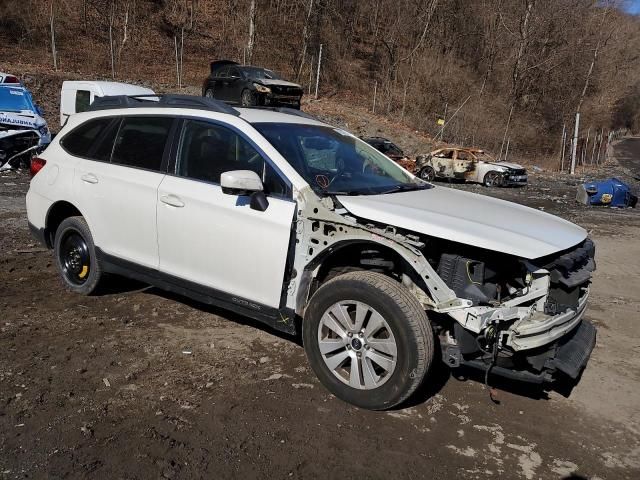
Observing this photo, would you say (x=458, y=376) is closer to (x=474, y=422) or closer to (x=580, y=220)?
(x=474, y=422)

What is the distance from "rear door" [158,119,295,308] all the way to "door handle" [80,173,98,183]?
893 mm

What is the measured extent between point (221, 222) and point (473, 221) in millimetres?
1722

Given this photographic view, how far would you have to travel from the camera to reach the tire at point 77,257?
5.12 meters

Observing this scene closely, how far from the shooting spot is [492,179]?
21.2 meters

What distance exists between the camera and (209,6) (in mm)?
38469

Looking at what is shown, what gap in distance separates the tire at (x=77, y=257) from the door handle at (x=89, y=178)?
15.2 inches

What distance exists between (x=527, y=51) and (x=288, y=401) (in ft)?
136

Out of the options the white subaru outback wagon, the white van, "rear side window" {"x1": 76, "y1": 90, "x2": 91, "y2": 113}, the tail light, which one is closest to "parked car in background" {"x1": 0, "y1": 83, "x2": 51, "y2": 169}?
the white van

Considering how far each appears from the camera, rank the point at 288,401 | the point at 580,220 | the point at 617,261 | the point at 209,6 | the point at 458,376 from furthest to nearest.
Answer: the point at 209,6 → the point at 580,220 → the point at 617,261 → the point at 458,376 → the point at 288,401

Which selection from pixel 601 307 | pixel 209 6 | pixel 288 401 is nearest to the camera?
pixel 288 401

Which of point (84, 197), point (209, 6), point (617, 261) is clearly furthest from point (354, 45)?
point (84, 197)

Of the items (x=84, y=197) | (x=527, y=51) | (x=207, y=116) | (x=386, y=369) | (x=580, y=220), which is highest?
(x=527, y=51)

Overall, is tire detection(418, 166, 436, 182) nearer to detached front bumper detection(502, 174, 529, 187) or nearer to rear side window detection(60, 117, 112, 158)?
detached front bumper detection(502, 174, 529, 187)

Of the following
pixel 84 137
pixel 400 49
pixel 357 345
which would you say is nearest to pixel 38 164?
pixel 84 137
